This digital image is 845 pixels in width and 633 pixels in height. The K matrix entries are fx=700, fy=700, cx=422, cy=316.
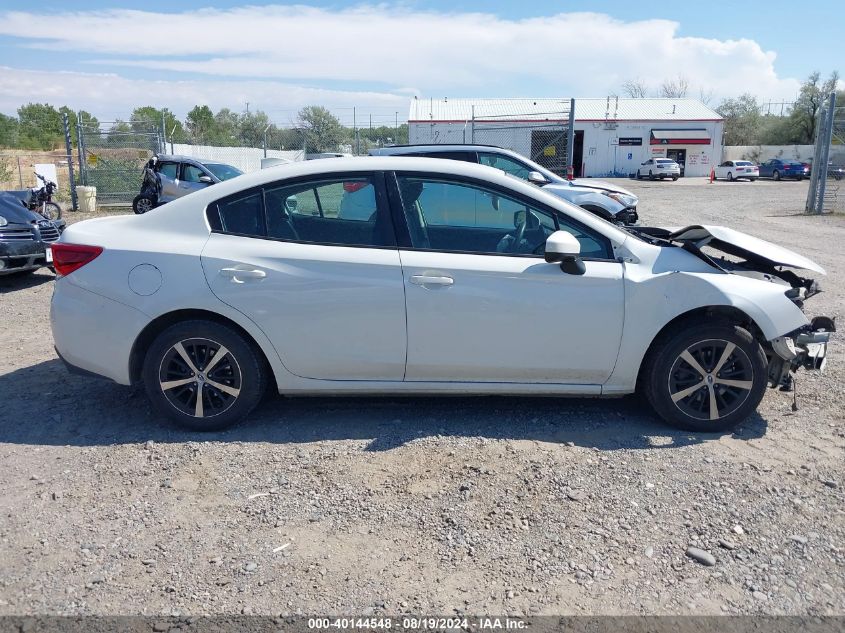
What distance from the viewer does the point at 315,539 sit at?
11.0 feet

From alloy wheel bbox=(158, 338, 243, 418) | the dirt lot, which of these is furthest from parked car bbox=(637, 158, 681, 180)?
alloy wheel bbox=(158, 338, 243, 418)

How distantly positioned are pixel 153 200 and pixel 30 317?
36.1 ft

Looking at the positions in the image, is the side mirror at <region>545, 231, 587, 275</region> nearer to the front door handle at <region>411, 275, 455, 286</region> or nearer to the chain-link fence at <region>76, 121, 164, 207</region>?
the front door handle at <region>411, 275, 455, 286</region>

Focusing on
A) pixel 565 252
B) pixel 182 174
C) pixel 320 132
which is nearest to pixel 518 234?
pixel 565 252

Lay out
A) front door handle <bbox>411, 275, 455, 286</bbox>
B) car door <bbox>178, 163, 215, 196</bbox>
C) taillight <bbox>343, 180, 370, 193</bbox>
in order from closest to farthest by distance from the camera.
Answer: front door handle <bbox>411, 275, 455, 286</bbox>
taillight <bbox>343, 180, 370, 193</bbox>
car door <bbox>178, 163, 215, 196</bbox>

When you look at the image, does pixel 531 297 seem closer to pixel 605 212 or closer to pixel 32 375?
pixel 32 375

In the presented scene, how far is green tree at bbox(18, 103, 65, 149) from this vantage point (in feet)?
159

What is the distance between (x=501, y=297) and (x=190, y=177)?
15.4 m

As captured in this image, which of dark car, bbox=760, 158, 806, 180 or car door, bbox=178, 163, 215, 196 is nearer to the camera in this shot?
car door, bbox=178, 163, 215, 196

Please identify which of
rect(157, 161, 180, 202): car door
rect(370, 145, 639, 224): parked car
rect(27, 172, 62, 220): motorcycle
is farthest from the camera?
rect(157, 161, 180, 202): car door

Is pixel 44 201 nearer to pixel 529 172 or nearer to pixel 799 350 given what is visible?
pixel 529 172

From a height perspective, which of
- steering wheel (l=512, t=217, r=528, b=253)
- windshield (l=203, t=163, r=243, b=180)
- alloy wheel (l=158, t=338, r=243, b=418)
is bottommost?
alloy wheel (l=158, t=338, r=243, b=418)

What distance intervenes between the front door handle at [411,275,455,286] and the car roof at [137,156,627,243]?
2.32 feet

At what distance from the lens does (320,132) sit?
33312 millimetres
